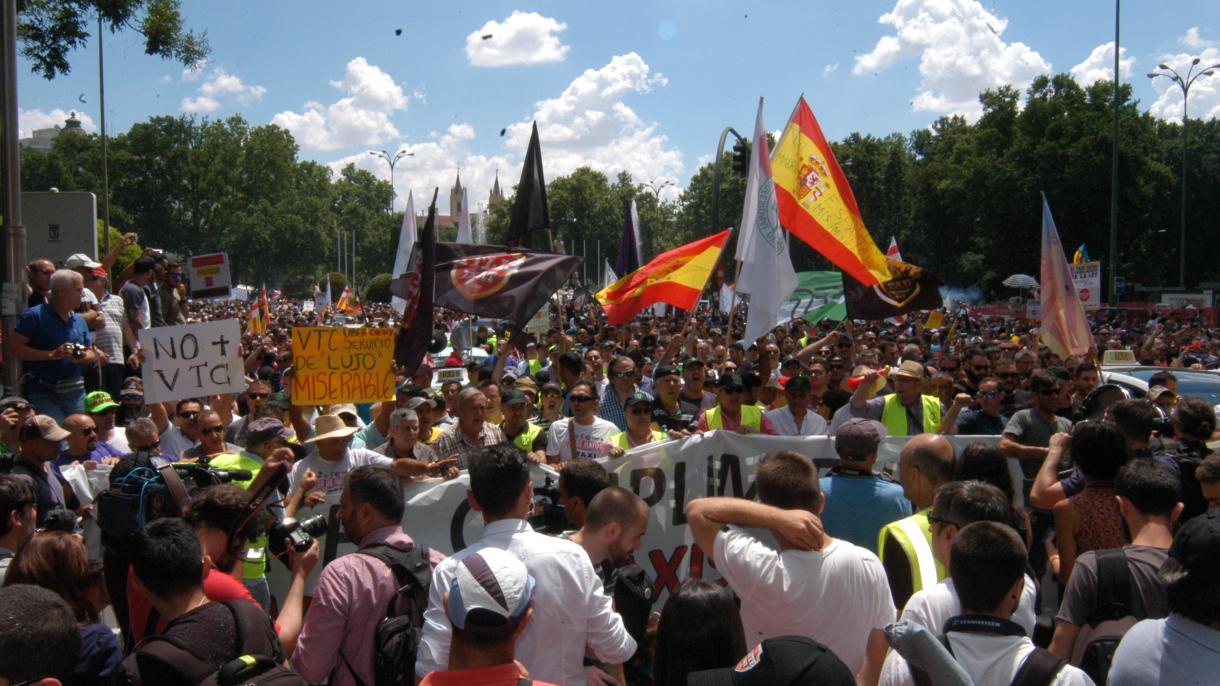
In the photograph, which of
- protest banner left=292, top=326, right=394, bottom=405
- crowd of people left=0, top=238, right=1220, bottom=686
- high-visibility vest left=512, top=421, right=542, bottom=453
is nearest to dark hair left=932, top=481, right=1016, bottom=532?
crowd of people left=0, top=238, right=1220, bottom=686

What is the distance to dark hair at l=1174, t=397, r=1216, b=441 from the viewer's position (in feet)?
16.8

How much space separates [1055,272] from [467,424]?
674 cm

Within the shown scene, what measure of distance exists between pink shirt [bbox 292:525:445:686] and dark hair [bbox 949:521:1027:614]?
1.90m

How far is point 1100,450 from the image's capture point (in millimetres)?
4113

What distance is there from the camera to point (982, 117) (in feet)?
202

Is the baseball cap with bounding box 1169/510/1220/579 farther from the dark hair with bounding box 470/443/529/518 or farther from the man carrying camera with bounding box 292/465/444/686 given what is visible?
the man carrying camera with bounding box 292/465/444/686

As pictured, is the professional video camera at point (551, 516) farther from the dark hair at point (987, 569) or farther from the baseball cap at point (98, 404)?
the baseball cap at point (98, 404)

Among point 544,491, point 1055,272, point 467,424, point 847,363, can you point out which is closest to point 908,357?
point 847,363

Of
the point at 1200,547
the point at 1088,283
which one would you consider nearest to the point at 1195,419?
the point at 1200,547

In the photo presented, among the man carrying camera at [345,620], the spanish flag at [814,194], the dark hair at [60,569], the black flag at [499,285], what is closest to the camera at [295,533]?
the man carrying camera at [345,620]

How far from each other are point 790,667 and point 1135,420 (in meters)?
3.46

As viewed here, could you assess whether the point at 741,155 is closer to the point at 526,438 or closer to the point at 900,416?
the point at 900,416

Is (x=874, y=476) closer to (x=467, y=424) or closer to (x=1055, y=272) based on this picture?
(x=467, y=424)

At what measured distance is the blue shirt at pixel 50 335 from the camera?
23.7 ft
